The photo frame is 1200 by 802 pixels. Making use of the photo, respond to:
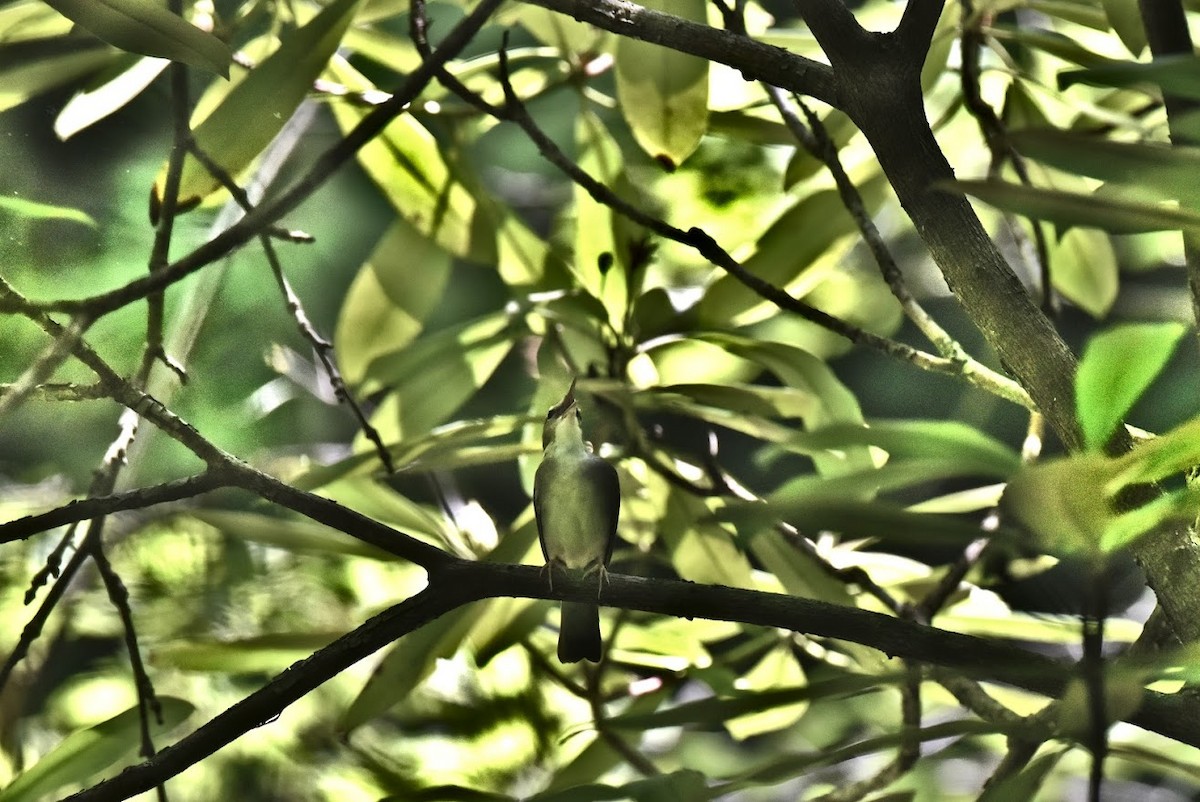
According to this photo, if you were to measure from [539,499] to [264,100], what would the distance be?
54cm

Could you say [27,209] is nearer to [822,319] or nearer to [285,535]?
[285,535]

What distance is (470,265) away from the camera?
1677 mm

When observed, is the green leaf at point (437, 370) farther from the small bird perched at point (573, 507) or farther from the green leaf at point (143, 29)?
the green leaf at point (143, 29)

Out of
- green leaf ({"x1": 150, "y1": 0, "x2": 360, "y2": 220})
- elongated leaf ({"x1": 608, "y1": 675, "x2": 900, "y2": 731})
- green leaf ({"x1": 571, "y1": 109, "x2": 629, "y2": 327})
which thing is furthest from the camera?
green leaf ({"x1": 571, "y1": 109, "x2": 629, "y2": 327})

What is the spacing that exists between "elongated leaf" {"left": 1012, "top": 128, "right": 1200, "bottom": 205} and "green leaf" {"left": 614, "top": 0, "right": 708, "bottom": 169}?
61cm

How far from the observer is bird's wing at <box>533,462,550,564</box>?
1177 millimetres

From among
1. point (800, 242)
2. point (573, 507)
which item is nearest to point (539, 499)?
point (573, 507)

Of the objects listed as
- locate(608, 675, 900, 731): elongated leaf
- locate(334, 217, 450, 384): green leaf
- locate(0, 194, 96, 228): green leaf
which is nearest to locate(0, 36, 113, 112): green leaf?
locate(0, 194, 96, 228): green leaf

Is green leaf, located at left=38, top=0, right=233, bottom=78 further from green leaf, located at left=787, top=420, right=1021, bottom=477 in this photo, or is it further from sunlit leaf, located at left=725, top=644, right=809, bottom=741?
sunlit leaf, located at left=725, top=644, right=809, bottom=741

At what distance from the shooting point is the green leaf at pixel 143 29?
72 cm

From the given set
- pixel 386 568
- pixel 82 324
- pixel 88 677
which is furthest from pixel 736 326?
pixel 88 677

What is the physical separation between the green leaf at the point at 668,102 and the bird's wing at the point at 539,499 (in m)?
0.37

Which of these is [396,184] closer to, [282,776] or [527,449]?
[527,449]

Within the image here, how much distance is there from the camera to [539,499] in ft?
4.02
